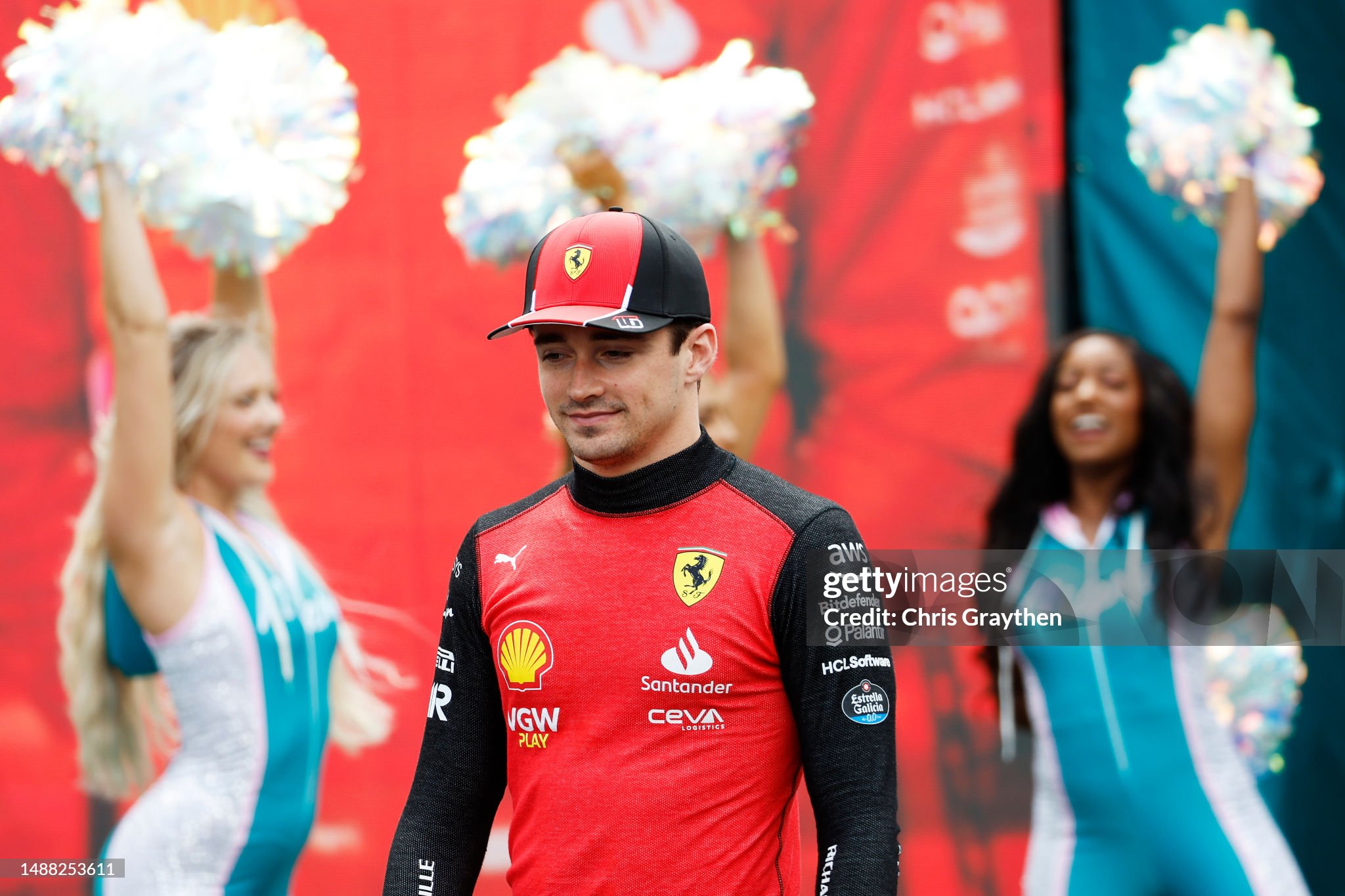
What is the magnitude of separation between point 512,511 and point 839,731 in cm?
55

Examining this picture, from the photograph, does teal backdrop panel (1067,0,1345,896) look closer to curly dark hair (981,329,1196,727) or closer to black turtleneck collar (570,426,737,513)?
curly dark hair (981,329,1196,727)

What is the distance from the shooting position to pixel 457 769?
5.52 ft

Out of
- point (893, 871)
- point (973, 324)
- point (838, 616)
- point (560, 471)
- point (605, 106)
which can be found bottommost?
point (893, 871)

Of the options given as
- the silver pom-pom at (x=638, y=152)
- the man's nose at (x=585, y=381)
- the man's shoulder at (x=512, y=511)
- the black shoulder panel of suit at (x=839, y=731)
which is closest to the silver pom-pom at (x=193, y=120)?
the silver pom-pom at (x=638, y=152)

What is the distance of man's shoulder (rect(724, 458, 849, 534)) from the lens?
160cm

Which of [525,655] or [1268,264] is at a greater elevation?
[1268,264]

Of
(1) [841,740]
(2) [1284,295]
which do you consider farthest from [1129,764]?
(1) [841,740]

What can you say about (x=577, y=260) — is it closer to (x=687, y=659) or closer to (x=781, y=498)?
(x=781, y=498)

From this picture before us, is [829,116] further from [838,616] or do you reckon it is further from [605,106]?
[838,616]

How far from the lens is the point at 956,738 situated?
12.8ft

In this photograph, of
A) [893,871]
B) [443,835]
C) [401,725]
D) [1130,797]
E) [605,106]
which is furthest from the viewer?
[401,725]

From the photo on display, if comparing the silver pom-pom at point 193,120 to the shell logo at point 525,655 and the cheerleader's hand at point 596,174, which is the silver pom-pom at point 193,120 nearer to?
the cheerleader's hand at point 596,174

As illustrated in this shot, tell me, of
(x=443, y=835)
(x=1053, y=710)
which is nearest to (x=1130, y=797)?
(x=1053, y=710)

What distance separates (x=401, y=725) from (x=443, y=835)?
220cm
